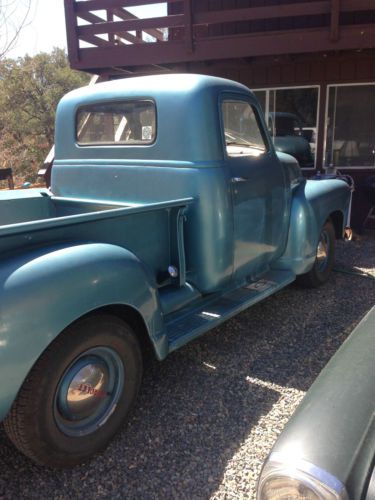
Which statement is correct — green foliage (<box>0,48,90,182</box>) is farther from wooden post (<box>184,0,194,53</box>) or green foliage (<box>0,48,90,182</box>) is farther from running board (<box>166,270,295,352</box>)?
running board (<box>166,270,295,352</box>)

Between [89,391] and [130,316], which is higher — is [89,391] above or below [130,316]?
below

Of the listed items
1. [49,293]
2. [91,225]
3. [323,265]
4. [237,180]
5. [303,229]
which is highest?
[237,180]

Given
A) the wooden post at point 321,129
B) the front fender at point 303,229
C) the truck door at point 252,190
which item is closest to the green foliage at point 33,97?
the wooden post at point 321,129

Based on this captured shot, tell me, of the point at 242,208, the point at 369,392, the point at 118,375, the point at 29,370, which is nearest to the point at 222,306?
the point at 242,208

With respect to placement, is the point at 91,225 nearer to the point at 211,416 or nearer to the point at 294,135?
the point at 211,416

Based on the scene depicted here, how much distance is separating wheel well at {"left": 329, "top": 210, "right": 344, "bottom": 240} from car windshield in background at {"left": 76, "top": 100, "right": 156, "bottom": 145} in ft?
8.12

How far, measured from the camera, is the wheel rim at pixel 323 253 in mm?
4586

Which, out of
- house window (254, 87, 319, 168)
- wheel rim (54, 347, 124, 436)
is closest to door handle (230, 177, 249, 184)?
wheel rim (54, 347, 124, 436)

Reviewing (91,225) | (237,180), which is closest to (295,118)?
(237,180)

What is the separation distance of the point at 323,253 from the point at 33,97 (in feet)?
65.2

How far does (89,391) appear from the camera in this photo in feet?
7.28

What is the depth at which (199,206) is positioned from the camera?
9.73 ft

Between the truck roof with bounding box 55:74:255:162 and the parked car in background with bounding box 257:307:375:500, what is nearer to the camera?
the parked car in background with bounding box 257:307:375:500

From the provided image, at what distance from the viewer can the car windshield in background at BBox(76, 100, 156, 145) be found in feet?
10.5
